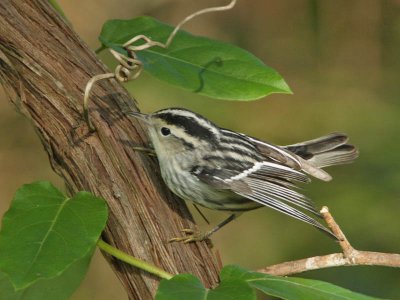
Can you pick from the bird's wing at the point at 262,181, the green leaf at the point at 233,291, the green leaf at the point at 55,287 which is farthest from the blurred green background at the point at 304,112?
the green leaf at the point at 233,291

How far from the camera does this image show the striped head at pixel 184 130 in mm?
3154

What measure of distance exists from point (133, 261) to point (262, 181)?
748 mm

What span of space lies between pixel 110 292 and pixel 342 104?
187 centimetres

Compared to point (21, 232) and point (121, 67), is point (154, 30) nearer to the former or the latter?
point (121, 67)

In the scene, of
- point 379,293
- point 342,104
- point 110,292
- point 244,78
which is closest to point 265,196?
point 244,78

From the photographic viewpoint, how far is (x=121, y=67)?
2.82m

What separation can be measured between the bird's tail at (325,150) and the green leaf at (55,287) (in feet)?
3.76

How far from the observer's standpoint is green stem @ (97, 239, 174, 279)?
254cm

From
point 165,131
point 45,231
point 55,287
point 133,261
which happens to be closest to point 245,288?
point 133,261

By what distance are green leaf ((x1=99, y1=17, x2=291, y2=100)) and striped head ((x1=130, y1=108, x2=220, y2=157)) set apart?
9.9 inches

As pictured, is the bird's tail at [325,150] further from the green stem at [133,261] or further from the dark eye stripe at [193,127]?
the green stem at [133,261]

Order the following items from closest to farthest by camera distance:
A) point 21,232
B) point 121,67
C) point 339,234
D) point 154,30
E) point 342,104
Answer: point 21,232
point 339,234
point 121,67
point 154,30
point 342,104

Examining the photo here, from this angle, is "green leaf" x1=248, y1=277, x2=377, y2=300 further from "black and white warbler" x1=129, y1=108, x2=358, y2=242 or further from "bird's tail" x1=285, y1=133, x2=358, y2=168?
"bird's tail" x1=285, y1=133, x2=358, y2=168

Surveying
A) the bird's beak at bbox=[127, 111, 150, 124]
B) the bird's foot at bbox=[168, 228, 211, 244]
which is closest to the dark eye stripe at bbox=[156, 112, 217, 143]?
the bird's beak at bbox=[127, 111, 150, 124]
